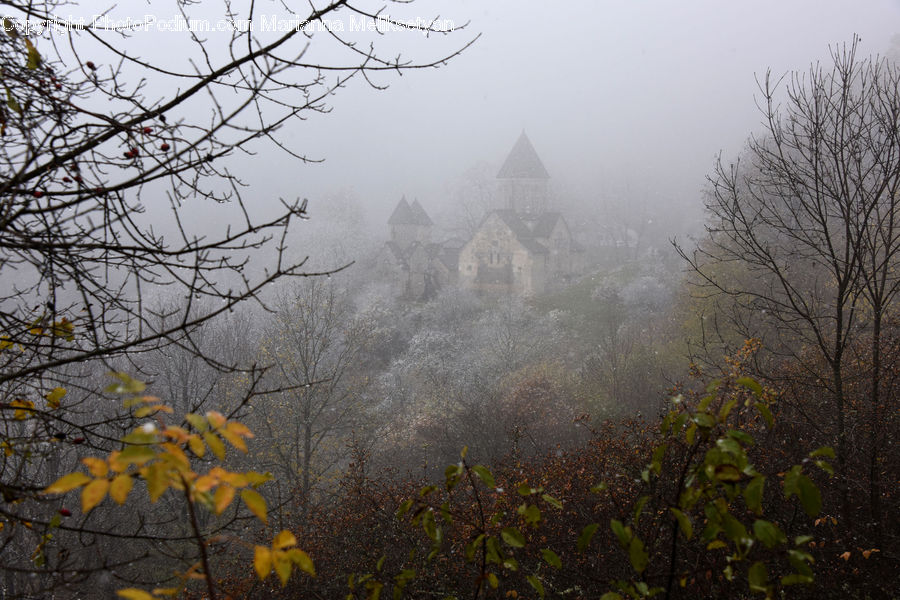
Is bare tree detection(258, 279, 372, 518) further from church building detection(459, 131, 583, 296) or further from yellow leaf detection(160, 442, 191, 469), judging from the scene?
church building detection(459, 131, 583, 296)

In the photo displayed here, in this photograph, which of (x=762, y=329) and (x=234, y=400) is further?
(x=234, y=400)

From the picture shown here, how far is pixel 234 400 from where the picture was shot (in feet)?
64.2

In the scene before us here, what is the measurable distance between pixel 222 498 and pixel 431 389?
23644mm

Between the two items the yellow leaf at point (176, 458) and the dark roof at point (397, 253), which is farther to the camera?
the dark roof at point (397, 253)

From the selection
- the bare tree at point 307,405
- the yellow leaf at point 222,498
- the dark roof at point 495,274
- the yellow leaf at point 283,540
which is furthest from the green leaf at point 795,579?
the dark roof at point 495,274

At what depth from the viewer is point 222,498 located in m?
1.46

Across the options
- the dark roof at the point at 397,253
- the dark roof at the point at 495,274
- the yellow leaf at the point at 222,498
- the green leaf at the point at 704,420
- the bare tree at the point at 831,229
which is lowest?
the yellow leaf at the point at 222,498

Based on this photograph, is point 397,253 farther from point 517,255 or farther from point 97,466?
point 97,466

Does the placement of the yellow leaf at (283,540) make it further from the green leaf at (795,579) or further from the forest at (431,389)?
the green leaf at (795,579)

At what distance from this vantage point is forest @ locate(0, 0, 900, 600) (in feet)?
7.65

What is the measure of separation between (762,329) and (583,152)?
67.6m

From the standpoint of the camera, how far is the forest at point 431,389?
233 centimetres

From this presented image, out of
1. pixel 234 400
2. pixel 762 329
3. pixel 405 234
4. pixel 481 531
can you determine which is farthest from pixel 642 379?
pixel 405 234

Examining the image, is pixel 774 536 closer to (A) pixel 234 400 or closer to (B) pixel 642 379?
(B) pixel 642 379
